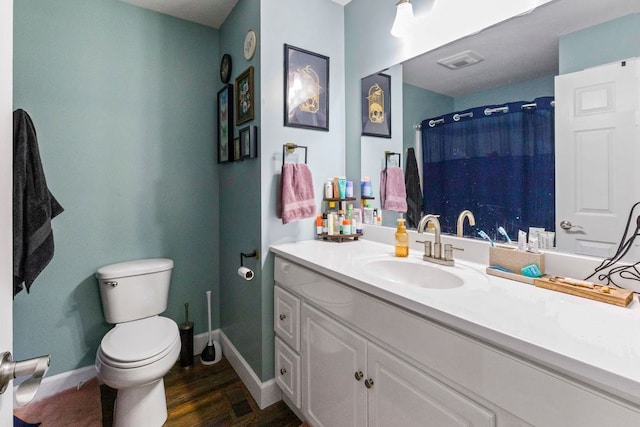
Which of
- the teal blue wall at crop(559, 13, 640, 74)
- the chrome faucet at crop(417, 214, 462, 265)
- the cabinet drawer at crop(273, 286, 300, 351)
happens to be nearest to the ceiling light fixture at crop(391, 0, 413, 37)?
the teal blue wall at crop(559, 13, 640, 74)

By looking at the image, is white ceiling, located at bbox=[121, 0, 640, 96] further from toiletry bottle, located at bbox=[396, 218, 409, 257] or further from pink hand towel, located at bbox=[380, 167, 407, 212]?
toiletry bottle, located at bbox=[396, 218, 409, 257]

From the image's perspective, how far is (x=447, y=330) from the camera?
79 centimetres

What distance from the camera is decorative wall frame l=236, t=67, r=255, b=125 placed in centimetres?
171

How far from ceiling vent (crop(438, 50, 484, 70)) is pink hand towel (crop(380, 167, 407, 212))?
0.54 m

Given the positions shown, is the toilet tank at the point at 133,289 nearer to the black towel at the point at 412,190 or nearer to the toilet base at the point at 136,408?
the toilet base at the point at 136,408

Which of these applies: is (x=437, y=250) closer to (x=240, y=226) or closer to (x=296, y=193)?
(x=296, y=193)

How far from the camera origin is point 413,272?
133 cm

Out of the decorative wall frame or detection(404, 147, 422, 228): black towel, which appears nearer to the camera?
detection(404, 147, 422, 228): black towel

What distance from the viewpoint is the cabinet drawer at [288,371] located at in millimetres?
1485

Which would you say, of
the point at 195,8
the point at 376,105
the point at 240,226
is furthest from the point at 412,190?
the point at 195,8

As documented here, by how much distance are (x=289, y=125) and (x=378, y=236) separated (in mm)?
828

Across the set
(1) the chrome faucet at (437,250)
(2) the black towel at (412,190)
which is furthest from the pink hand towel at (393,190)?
(1) the chrome faucet at (437,250)

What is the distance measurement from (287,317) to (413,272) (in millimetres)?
677

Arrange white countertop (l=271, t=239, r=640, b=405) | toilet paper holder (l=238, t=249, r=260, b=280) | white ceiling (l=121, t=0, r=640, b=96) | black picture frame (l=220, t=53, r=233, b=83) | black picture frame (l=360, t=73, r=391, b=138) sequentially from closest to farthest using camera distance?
1. white countertop (l=271, t=239, r=640, b=405)
2. white ceiling (l=121, t=0, r=640, b=96)
3. toilet paper holder (l=238, t=249, r=260, b=280)
4. black picture frame (l=360, t=73, r=391, b=138)
5. black picture frame (l=220, t=53, r=233, b=83)
